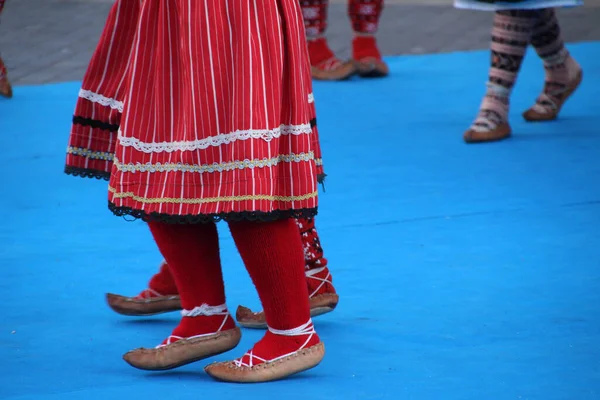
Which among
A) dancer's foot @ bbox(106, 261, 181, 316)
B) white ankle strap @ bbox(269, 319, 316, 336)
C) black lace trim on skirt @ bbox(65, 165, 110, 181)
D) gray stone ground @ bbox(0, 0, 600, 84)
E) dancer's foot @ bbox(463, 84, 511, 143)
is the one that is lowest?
gray stone ground @ bbox(0, 0, 600, 84)

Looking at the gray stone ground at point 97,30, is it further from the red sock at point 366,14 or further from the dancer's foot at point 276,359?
the dancer's foot at point 276,359

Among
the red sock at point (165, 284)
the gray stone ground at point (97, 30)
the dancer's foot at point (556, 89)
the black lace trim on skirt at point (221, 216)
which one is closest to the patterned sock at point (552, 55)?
the dancer's foot at point (556, 89)

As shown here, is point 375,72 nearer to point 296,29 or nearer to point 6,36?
point 6,36

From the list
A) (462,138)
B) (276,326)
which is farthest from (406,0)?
(276,326)

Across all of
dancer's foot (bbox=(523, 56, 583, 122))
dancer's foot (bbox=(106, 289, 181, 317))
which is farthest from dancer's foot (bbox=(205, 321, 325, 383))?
dancer's foot (bbox=(523, 56, 583, 122))

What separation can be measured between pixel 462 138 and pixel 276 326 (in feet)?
6.90

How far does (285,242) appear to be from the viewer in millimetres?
1599

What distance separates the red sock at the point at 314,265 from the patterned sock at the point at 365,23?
2.89m

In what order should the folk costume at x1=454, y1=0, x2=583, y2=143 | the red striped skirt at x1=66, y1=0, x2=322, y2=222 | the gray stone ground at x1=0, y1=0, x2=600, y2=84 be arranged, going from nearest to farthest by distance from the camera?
the red striped skirt at x1=66, y1=0, x2=322, y2=222, the folk costume at x1=454, y1=0, x2=583, y2=143, the gray stone ground at x1=0, y1=0, x2=600, y2=84

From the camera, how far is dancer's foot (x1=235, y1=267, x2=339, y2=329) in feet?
6.42

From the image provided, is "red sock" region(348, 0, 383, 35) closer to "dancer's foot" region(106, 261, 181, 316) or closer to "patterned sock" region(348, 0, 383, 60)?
"patterned sock" region(348, 0, 383, 60)

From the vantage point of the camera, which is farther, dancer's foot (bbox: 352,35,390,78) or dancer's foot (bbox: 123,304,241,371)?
dancer's foot (bbox: 352,35,390,78)

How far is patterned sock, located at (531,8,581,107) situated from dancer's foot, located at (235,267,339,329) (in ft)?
6.27

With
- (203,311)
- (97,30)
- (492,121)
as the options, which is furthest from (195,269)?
(97,30)
